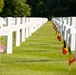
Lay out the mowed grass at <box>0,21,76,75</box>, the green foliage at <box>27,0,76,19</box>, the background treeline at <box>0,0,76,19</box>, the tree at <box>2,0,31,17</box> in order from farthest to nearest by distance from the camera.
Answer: the green foliage at <box>27,0,76,19</box> → the background treeline at <box>0,0,76,19</box> → the tree at <box>2,0,31,17</box> → the mowed grass at <box>0,21,76,75</box>

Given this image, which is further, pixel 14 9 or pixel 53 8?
pixel 53 8

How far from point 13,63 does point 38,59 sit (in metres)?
1.41

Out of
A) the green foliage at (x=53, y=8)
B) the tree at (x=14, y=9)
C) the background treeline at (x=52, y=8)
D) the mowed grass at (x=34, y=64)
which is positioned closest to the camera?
the mowed grass at (x=34, y=64)

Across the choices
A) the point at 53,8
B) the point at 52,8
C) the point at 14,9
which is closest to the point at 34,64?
the point at 14,9

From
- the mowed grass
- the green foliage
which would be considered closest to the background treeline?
the green foliage

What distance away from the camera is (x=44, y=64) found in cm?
1449

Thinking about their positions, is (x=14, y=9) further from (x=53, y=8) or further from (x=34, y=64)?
(x=34, y=64)

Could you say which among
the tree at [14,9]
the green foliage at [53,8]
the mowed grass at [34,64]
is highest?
the mowed grass at [34,64]

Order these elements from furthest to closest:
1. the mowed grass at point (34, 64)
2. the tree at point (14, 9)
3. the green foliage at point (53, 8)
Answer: the green foliage at point (53, 8)
the tree at point (14, 9)
the mowed grass at point (34, 64)

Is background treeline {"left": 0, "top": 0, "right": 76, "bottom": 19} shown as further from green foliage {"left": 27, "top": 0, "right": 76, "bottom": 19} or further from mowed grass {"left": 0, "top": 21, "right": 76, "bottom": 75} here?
mowed grass {"left": 0, "top": 21, "right": 76, "bottom": 75}

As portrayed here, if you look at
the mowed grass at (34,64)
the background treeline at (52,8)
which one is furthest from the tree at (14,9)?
the mowed grass at (34,64)

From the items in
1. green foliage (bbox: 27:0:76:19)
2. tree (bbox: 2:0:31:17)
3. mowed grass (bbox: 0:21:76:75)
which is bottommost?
green foliage (bbox: 27:0:76:19)

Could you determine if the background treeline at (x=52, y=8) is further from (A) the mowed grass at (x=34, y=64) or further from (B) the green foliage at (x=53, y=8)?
(A) the mowed grass at (x=34, y=64)

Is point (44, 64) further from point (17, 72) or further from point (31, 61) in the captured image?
point (17, 72)
